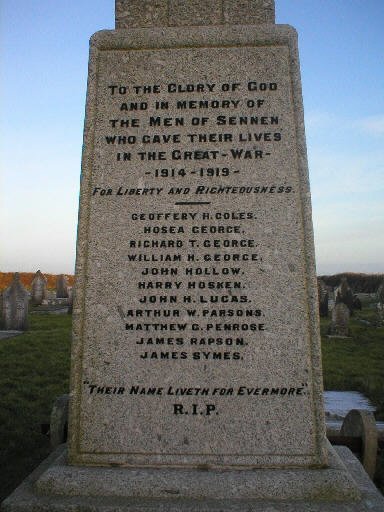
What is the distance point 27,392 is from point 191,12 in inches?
216

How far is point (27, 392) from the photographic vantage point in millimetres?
6445

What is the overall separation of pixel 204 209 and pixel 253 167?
0.41 metres

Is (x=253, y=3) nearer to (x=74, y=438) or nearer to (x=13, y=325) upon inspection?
(x=74, y=438)

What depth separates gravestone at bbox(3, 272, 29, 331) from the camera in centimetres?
1304

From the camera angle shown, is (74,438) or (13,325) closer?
(74,438)

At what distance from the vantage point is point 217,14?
10.3 feet

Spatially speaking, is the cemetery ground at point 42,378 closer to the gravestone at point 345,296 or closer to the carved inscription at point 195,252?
the carved inscription at point 195,252

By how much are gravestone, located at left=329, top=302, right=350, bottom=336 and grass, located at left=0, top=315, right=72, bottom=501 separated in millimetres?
7363

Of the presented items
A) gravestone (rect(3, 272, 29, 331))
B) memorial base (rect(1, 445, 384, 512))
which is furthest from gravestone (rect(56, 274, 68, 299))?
memorial base (rect(1, 445, 384, 512))

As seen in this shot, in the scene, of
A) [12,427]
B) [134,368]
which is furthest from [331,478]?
[12,427]

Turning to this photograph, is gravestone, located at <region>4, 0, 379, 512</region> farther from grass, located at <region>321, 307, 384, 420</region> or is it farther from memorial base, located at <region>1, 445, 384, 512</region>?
grass, located at <region>321, 307, 384, 420</region>

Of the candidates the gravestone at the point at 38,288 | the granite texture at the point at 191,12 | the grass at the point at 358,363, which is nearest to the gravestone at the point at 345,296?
the grass at the point at 358,363

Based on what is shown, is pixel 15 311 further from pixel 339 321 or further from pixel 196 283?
pixel 196 283

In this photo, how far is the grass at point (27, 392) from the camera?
415 centimetres
